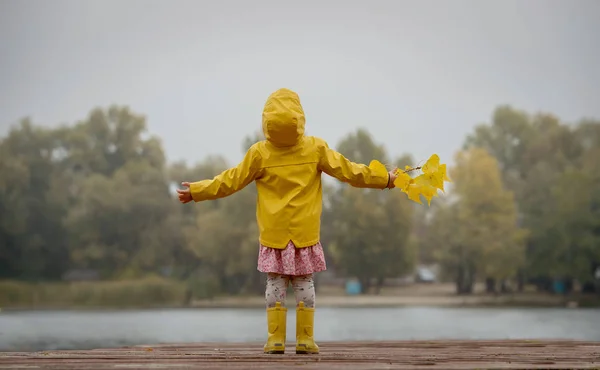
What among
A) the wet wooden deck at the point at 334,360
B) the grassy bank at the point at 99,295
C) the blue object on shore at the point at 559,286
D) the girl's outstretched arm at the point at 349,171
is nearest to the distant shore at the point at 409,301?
the blue object on shore at the point at 559,286

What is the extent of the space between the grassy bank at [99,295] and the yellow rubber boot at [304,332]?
120 ft

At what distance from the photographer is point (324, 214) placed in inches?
1625

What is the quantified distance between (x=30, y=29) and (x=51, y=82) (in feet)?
23.1

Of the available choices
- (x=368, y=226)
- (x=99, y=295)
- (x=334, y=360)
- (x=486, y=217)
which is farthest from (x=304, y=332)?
(x=99, y=295)

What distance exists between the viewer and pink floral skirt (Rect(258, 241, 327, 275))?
20.1ft

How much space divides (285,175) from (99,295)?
3880 centimetres

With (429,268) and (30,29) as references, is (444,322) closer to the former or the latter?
(429,268)

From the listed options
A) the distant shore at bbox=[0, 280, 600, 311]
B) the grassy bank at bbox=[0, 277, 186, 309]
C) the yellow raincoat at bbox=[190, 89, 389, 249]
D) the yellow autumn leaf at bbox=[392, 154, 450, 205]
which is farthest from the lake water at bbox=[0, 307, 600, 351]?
the yellow raincoat at bbox=[190, 89, 389, 249]

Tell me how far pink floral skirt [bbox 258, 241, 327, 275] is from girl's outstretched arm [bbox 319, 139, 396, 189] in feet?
1.90

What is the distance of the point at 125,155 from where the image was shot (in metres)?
46.2

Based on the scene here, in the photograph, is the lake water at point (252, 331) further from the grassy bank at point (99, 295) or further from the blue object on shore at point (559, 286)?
the blue object on shore at point (559, 286)

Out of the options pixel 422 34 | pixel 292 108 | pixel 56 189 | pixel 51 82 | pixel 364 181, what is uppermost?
pixel 422 34

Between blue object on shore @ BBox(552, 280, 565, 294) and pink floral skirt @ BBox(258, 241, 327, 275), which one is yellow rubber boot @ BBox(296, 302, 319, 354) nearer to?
pink floral skirt @ BBox(258, 241, 327, 275)

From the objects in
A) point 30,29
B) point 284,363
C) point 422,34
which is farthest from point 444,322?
point 422,34
